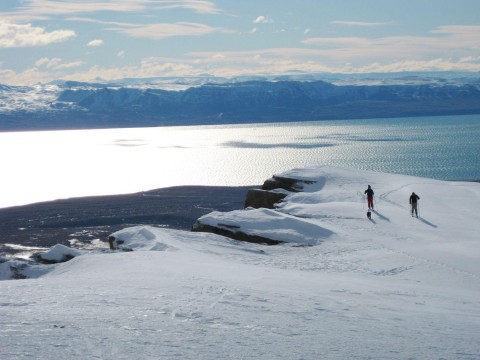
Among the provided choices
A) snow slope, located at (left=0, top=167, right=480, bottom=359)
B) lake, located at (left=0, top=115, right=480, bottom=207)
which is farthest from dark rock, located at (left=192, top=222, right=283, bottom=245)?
lake, located at (left=0, top=115, right=480, bottom=207)

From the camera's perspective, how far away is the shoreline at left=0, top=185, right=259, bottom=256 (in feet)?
155

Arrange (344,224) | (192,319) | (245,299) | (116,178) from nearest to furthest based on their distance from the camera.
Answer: (192,319) < (245,299) < (344,224) < (116,178)

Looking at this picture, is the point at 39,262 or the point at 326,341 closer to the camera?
the point at 326,341

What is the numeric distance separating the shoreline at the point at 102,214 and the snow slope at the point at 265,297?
20459 millimetres

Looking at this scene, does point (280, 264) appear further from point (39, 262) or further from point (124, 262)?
point (39, 262)

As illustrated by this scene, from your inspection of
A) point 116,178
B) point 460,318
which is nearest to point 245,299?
point 460,318

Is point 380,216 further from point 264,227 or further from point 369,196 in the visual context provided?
point 264,227

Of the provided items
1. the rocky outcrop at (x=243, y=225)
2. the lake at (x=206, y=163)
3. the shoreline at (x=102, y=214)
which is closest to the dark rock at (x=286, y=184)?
the shoreline at (x=102, y=214)

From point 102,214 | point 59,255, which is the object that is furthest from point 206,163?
point 59,255

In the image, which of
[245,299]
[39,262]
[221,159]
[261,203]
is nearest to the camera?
[245,299]

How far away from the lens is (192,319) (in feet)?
39.8

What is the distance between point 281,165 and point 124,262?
314 feet

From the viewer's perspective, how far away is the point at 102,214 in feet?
183

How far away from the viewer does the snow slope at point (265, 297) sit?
35.1 feet
